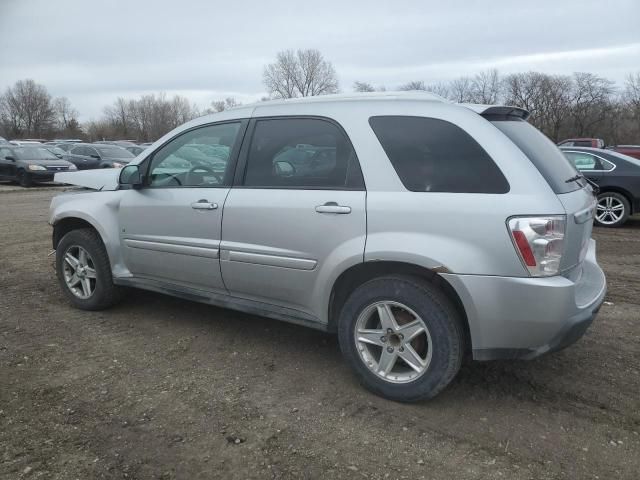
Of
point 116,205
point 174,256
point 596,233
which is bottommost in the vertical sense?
point 596,233

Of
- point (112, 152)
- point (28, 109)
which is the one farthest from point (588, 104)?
point (28, 109)

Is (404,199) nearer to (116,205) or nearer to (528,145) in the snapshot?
(528,145)

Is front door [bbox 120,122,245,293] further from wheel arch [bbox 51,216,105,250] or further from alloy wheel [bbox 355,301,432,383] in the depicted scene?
alloy wheel [bbox 355,301,432,383]

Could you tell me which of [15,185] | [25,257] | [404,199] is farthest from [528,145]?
[15,185]

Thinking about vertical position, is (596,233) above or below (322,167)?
below

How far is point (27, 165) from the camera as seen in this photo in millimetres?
19094

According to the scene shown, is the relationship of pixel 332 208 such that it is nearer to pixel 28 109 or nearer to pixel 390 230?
pixel 390 230

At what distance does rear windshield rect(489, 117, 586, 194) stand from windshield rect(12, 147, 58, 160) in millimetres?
20254

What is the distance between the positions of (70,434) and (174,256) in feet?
4.99

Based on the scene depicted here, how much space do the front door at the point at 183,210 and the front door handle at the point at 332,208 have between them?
831 millimetres

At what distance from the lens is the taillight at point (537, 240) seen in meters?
2.77

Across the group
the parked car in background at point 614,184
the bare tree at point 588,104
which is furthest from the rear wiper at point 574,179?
the bare tree at point 588,104

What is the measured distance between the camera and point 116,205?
4.55 m

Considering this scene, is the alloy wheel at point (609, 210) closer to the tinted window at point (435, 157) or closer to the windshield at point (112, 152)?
the tinted window at point (435, 157)
